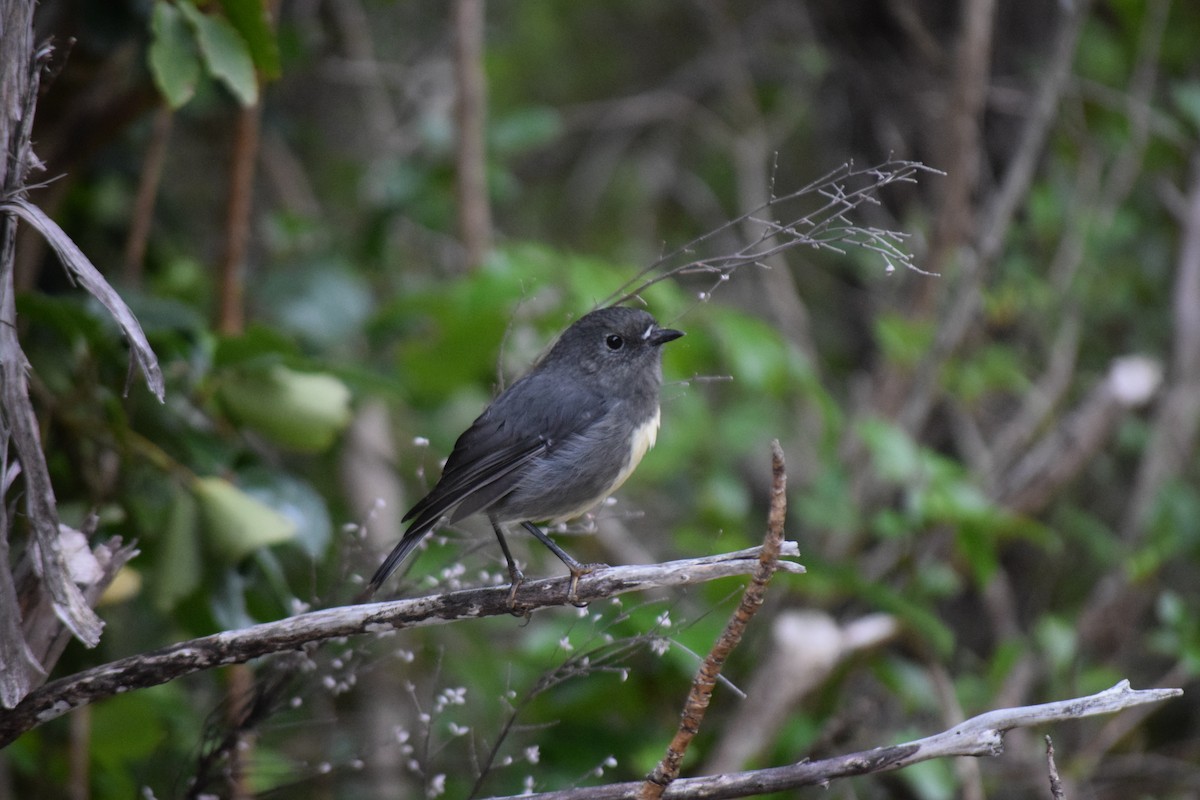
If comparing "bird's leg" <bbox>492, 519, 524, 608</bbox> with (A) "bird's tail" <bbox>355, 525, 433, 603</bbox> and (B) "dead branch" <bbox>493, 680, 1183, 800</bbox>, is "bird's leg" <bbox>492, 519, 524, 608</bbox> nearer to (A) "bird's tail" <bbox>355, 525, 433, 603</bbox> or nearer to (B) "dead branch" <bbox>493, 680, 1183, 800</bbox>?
(A) "bird's tail" <bbox>355, 525, 433, 603</bbox>

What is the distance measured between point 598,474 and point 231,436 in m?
1.07

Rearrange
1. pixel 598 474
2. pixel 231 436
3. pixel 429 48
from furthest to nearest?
pixel 429 48 < pixel 231 436 < pixel 598 474

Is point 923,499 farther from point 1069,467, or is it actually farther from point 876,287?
point 876,287

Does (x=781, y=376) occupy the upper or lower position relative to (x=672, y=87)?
lower

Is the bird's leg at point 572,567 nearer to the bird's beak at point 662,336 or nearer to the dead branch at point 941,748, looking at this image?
the dead branch at point 941,748

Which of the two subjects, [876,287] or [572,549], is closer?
[572,549]

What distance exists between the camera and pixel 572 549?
14.1ft

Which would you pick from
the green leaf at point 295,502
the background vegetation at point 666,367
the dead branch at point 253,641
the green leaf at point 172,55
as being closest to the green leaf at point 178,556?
the background vegetation at point 666,367

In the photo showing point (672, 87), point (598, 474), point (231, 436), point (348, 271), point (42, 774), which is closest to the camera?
point (598, 474)

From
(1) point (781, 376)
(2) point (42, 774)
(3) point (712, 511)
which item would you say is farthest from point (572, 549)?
(2) point (42, 774)

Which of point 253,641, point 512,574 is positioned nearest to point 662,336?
point 512,574

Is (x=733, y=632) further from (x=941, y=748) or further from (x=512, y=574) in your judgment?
(x=512, y=574)

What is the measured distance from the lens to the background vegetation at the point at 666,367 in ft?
8.98

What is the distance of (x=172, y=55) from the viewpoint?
7.76 ft
